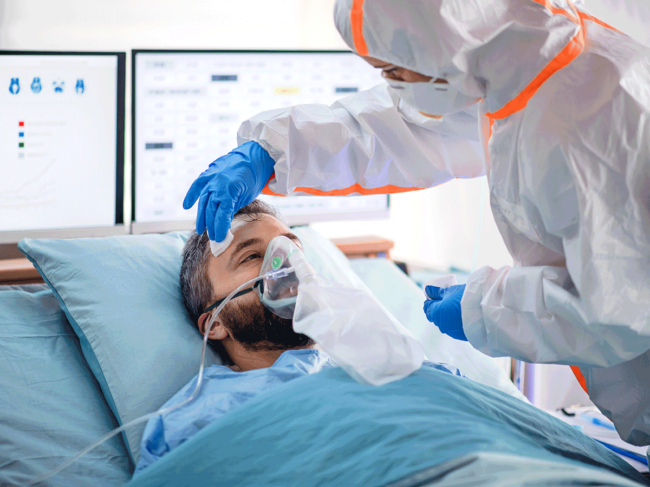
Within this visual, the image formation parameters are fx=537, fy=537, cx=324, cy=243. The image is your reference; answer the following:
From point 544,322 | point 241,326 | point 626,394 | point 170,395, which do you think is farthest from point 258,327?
point 626,394

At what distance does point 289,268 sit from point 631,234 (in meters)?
0.68

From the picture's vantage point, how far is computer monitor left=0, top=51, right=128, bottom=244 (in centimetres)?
175

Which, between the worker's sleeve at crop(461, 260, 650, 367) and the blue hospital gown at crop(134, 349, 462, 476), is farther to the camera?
the blue hospital gown at crop(134, 349, 462, 476)

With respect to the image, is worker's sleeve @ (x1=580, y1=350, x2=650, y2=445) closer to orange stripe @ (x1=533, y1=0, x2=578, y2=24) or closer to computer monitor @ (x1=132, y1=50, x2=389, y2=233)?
orange stripe @ (x1=533, y1=0, x2=578, y2=24)

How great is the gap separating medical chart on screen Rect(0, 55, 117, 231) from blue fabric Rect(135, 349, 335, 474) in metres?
0.93

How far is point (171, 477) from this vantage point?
906mm

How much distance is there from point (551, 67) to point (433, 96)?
182 millimetres

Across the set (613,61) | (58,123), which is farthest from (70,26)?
(613,61)

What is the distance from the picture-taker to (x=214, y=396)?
3.73 ft

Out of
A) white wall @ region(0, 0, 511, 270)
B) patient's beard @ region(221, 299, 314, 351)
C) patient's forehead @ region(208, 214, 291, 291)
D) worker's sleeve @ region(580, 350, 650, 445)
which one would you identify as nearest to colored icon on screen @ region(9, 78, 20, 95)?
white wall @ region(0, 0, 511, 270)

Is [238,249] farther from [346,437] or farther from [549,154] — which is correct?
[549,154]

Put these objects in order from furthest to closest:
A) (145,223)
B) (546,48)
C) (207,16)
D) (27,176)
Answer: (207,16), (145,223), (27,176), (546,48)

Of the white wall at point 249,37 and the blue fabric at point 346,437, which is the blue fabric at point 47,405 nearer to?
the blue fabric at point 346,437

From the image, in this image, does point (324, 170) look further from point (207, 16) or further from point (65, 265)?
point (207, 16)
